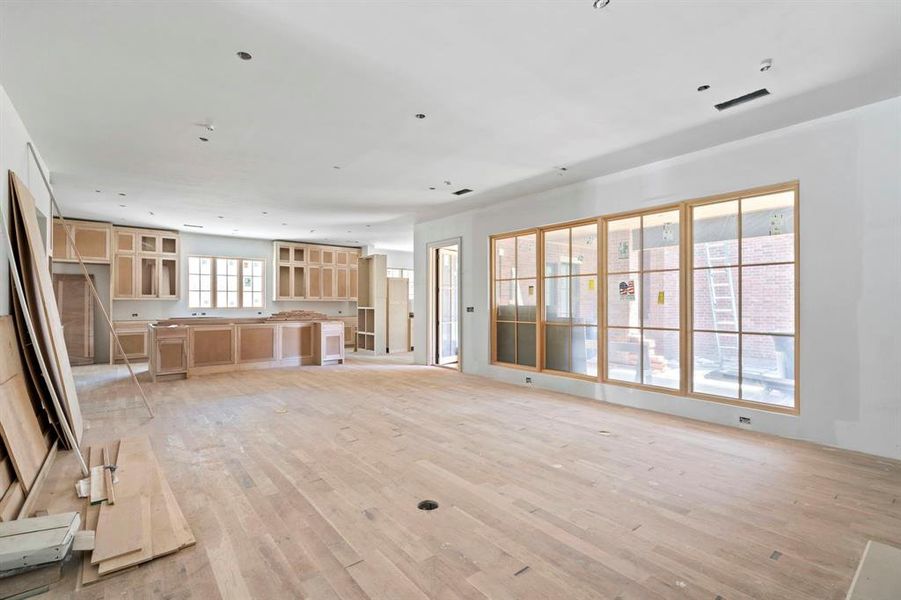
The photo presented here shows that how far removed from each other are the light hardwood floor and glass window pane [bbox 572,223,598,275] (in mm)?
2013

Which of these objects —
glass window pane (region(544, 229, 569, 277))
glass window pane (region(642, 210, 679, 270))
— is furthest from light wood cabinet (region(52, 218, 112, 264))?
glass window pane (region(642, 210, 679, 270))

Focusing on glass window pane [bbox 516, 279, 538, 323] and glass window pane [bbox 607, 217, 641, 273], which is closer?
glass window pane [bbox 607, 217, 641, 273]

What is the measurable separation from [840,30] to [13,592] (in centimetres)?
516

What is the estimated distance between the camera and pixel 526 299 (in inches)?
260

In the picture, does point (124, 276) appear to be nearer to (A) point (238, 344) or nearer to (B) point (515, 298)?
(A) point (238, 344)

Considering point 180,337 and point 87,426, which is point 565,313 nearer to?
point 87,426

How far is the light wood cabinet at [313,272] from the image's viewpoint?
36.0 ft

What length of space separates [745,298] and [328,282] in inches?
386

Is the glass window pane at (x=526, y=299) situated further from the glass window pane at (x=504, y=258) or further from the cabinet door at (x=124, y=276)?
the cabinet door at (x=124, y=276)

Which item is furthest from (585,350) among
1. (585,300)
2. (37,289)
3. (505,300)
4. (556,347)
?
(37,289)

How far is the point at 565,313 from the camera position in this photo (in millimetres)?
6039

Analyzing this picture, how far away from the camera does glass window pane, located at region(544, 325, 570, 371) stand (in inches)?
236

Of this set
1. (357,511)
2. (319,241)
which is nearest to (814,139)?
(357,511)

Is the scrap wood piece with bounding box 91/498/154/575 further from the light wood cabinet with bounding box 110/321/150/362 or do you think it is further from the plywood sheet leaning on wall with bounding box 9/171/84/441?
the light wood cabinet with bounding box 110/321/150/362
